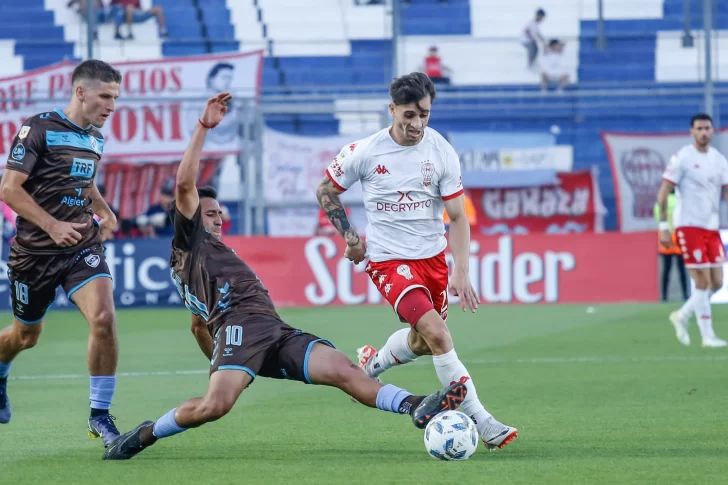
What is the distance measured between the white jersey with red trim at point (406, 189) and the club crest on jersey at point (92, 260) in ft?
5.19

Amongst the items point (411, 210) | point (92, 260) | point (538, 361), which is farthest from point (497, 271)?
point (92, 260)

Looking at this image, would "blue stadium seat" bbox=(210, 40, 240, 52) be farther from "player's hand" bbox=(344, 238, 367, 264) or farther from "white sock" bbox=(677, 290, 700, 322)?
"player's hand" bbox=(344, 238, 367, 264)

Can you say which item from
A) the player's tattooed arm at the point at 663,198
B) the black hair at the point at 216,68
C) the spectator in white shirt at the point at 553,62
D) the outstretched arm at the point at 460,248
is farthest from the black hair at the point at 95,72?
the spectator in white shirt at the point at 553,62

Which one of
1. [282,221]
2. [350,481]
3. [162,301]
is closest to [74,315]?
[162,301]

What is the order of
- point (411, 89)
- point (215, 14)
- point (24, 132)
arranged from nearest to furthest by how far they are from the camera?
1. point (411, 89)
2. point (24, 132)
3. point (215, 14)

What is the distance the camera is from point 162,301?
1922cm

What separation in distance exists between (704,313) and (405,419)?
6.07 metres

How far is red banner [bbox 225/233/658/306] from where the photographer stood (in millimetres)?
19078

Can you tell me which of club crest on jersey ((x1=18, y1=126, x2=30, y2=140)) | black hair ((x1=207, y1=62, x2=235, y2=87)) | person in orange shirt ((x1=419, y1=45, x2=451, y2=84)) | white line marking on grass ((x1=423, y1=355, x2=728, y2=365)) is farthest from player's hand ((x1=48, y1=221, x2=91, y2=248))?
person in orange shirt ((x1=419, y1=45, x2=451, y2=84))

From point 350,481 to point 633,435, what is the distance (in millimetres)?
2059

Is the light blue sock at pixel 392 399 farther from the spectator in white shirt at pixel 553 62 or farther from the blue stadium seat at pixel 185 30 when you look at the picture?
the blue stadium seat at pixel 185 30

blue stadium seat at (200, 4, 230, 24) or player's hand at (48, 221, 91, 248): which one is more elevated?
blue stadium seat at (200, 4, 230, 24)

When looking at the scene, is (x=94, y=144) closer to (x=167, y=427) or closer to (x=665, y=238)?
(x=167, y=427)

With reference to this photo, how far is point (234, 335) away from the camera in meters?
6.54
